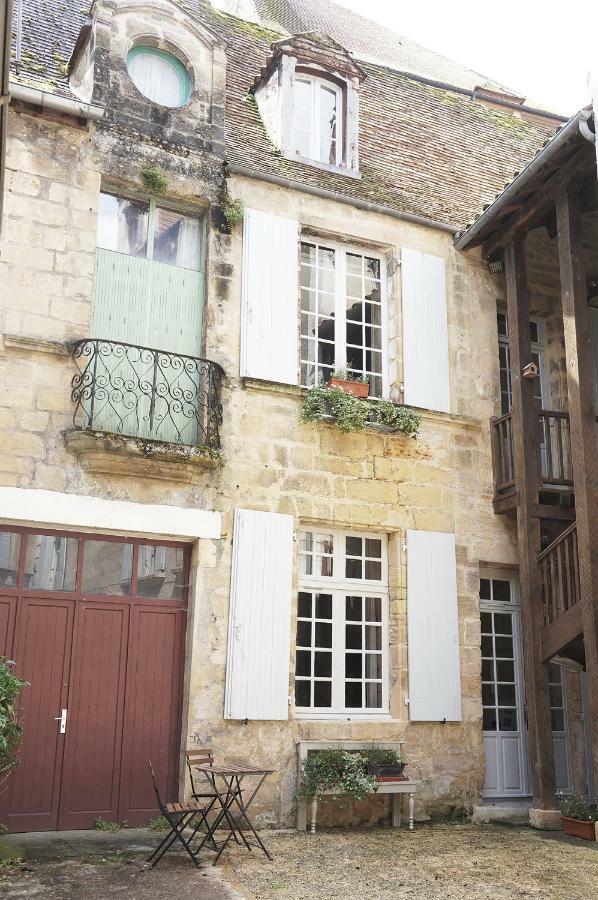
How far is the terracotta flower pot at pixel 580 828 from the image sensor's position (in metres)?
7.13

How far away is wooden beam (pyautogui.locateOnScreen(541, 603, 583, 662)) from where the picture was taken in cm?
766

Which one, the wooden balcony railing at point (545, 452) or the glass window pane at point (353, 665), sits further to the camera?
the wooden balcony railing at point (545, 452)

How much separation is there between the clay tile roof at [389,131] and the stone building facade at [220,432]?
63 millimetres

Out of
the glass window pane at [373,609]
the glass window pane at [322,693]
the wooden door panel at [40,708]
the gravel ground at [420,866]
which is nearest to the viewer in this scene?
the gravel ground at [420,866]

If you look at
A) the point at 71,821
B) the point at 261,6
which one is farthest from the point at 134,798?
the point at 261,6

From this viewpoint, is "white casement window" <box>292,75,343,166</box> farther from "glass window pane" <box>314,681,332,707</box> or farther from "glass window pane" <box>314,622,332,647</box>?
"glass window pane" <box>314,681,332,707</box>

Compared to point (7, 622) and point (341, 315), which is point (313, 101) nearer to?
point (341, 315)

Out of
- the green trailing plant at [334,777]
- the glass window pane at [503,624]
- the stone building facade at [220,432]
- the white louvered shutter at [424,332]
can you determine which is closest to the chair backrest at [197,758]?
the stone building facade at [220,432]

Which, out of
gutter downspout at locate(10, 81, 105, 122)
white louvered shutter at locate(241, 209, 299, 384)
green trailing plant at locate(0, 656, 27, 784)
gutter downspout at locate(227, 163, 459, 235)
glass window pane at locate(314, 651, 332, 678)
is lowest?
green trailing plant at locate(0, 656, 27, 784)

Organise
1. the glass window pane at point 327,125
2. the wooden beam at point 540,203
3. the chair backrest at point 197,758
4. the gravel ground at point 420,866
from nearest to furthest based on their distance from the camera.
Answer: the gravel ground at point 420,866 → the chair backrest at point 197,758 → the wooden beam at point 540,203 → the glass window pane at point 327,125

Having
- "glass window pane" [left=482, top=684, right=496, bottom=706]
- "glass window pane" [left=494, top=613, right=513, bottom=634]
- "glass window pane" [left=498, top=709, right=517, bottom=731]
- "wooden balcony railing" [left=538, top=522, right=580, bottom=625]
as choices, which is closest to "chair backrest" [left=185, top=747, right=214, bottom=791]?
"glass window pane" [left=482, top=684, right=496, bottom=706]

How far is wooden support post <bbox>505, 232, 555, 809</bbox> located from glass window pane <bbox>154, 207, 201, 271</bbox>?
10.2 feet

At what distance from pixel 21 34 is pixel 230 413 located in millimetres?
4357

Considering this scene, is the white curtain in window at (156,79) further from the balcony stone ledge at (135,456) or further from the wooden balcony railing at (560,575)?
the wooden balcony railing at (560,575)
